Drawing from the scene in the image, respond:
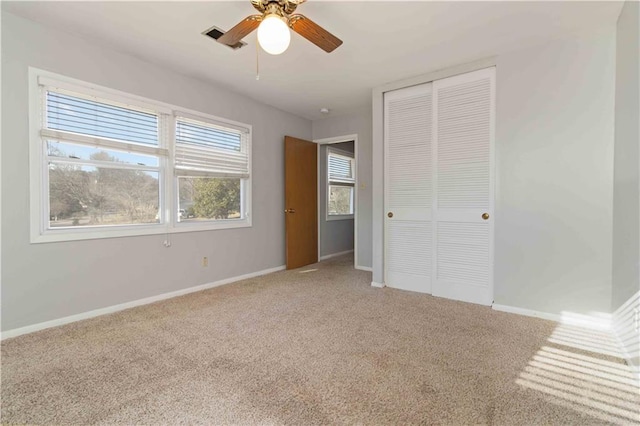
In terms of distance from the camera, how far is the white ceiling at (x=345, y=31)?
2.31 metres

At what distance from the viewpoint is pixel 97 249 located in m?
2.90

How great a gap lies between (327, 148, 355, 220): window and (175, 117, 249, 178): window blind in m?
2.11

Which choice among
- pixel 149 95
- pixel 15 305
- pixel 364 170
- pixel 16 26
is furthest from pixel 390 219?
pixel 16 26

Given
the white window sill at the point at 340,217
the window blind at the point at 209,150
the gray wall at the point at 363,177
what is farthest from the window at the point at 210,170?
the white window sill at the point at 340,217

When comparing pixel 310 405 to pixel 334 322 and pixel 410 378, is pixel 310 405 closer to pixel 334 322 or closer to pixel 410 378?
pixel 410 378

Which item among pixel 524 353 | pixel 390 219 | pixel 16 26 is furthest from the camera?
pixel 390 219

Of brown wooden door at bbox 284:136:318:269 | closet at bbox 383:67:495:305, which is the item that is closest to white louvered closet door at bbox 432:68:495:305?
closet at bbox 383:67:495:305

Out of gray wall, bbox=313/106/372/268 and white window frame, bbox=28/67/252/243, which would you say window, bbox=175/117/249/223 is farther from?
gray wall, bbox=313/106/372/268

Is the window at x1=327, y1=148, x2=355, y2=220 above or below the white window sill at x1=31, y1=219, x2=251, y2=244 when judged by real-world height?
above

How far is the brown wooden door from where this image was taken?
4.93m

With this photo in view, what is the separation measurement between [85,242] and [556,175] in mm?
4436

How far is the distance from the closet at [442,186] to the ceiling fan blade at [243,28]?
2.12 meters

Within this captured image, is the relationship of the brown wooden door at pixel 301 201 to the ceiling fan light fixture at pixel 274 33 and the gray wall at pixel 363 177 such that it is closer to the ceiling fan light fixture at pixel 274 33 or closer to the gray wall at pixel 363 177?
the gray wall at pixel 363 177

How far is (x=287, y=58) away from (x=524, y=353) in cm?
332
